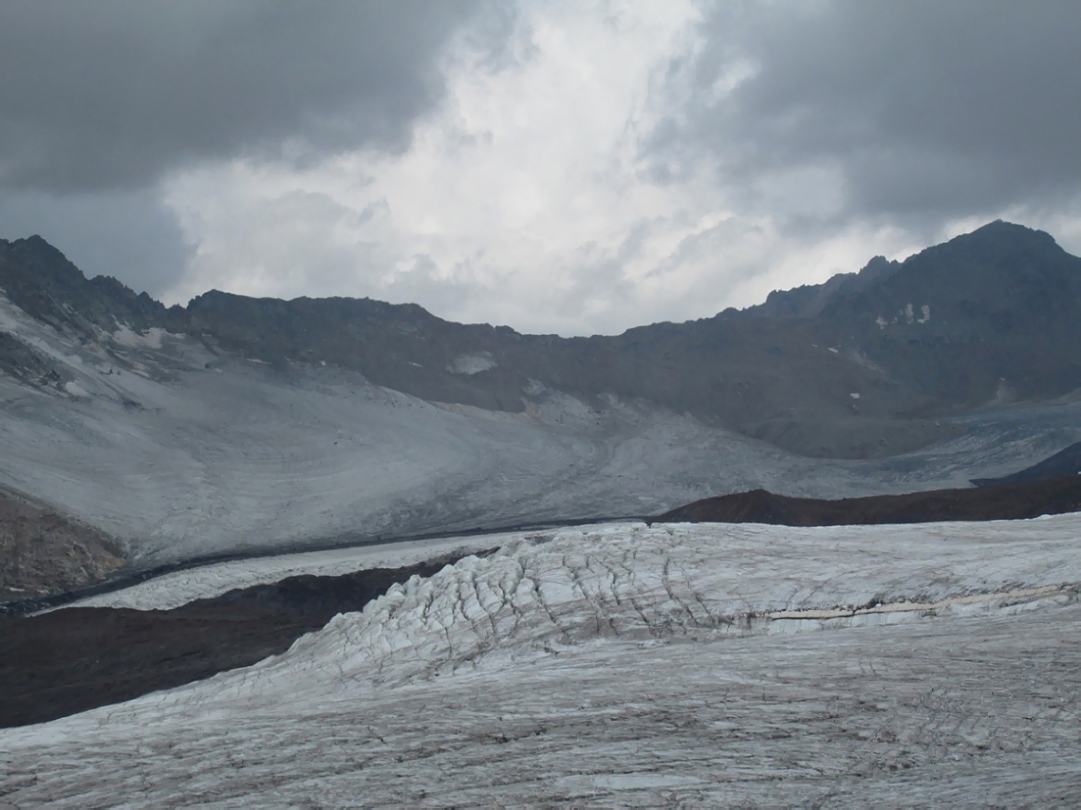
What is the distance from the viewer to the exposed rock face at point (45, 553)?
35.2 m

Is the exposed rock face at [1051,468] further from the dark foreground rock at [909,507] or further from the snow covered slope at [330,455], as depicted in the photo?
the dark foreground rock at [909,507]

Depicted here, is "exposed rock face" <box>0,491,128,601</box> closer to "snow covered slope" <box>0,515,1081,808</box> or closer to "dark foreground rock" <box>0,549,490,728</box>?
"dark foreground rock" <box>0,549,490,728</box>

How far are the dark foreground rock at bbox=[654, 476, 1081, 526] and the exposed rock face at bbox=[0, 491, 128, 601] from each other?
86.7ft

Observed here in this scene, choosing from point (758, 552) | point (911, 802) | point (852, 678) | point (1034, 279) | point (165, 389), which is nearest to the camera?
point (911, 802)

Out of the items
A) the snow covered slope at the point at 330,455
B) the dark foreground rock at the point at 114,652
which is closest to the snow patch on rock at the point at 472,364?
the snow covered slope at the point at 330,455

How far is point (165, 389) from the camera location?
209 ft

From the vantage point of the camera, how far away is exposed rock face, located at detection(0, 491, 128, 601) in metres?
35.2

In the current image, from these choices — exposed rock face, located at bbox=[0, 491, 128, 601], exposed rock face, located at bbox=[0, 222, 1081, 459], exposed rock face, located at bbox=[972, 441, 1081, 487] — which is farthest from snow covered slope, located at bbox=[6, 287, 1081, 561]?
exposed rock face, located at bbox=[0, 222, 1081, 459]

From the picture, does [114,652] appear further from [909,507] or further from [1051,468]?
[1051,468]

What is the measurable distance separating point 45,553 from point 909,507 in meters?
37.3

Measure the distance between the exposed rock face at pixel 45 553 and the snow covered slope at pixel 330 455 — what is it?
2.36 metres

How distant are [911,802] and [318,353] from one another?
2964 inches

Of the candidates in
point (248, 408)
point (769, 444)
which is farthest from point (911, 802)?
point (769, 444)

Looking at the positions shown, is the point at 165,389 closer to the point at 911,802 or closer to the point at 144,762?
the point at 144,762
